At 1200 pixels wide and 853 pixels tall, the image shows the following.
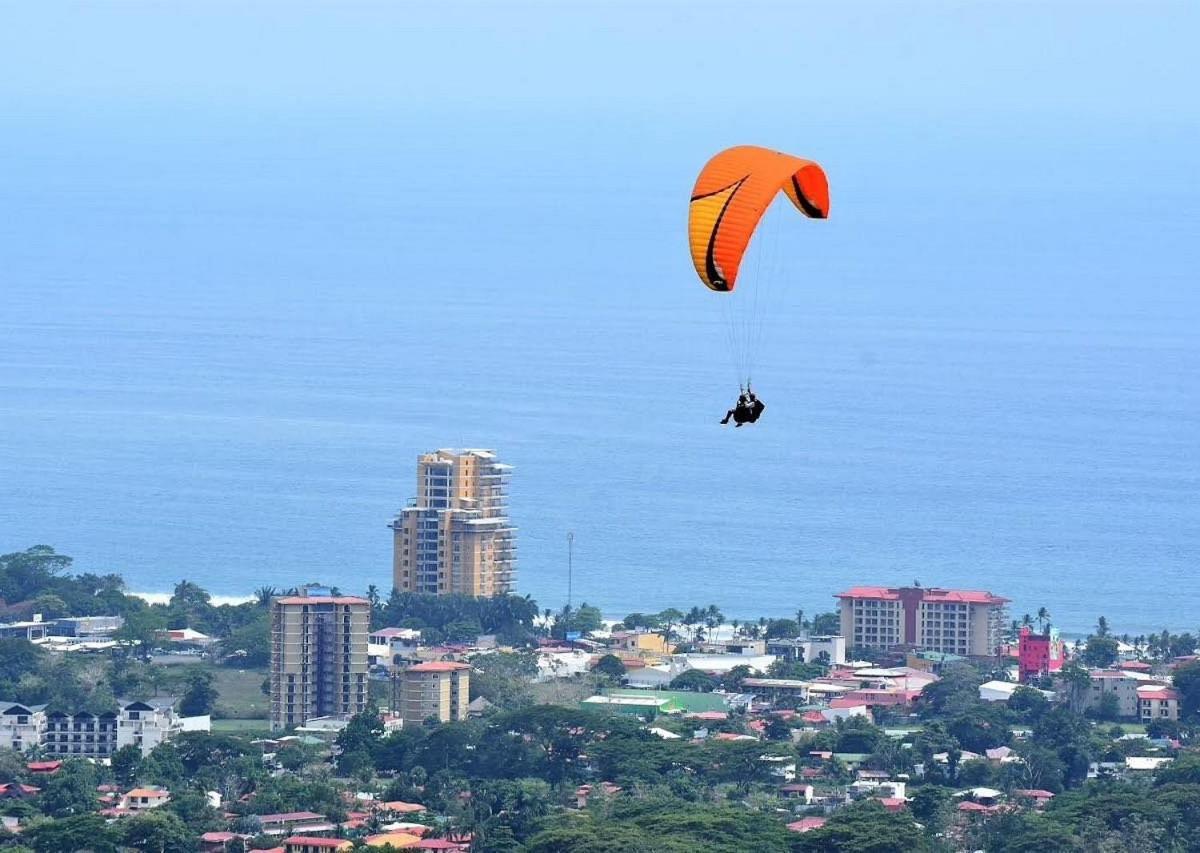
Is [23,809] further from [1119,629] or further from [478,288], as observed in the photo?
[478,288]

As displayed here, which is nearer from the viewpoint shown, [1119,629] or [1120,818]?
[1120,818]

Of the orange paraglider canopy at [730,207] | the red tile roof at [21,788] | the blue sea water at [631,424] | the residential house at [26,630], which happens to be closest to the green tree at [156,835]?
the red tile roof at [21,788]

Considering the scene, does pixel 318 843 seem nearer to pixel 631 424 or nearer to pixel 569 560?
pixel 569 560

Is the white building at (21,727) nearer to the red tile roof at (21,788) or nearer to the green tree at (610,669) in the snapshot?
the red tile roof at (21,788)

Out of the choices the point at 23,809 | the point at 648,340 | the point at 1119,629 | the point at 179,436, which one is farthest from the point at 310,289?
the point at 23,809

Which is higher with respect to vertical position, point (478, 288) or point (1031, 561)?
point (478, 288)

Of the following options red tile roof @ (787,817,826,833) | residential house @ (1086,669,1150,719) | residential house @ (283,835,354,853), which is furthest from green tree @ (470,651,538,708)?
residential house @ (283,835,354,853)

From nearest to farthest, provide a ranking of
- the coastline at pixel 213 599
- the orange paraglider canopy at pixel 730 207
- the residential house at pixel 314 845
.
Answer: the orange paraglider canopy at pixel 730 207 < the residential house at pixel 314 845 < the coastline at pixel 213 599
